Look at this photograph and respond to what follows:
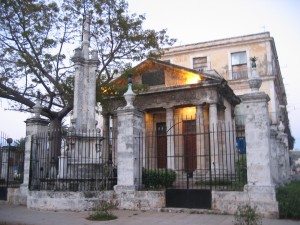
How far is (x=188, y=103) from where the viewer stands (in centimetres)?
2081

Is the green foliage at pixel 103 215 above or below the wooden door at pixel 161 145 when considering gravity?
below

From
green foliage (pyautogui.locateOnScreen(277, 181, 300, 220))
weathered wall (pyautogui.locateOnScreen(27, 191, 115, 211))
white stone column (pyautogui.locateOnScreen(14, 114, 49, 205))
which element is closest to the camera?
green foliage (pyautogui.locateOnScreen(277, 181, 300, 220))

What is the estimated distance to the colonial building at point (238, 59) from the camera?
92.9 ft

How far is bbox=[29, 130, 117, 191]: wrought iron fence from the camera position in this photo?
10.9 m

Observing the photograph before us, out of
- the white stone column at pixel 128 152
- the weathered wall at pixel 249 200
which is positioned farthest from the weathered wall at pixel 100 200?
the weathered wall at pixel 249 200

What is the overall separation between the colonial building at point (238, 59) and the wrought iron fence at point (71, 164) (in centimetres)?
1757

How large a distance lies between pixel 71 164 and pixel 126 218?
10.9 feet

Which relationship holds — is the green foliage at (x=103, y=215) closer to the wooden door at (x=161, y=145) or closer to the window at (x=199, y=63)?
the wooden door at (x=161, y=145)

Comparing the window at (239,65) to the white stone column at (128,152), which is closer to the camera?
the white stone column at (128,152)

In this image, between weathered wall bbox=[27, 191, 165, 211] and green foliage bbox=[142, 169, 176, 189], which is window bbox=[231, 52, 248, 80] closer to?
green foliage bbox=[142, 169, 176, 189]

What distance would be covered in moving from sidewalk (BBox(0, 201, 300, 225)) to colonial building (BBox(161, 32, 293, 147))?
771 inches

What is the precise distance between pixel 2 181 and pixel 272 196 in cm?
1166

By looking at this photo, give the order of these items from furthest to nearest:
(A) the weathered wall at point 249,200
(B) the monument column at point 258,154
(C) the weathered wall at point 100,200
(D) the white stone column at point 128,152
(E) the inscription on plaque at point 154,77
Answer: (E) the inscription on plaque at point 154,77
(D) the white stone column at point 128,152
(C) the weathered wall at point 100,200
(B) the monument column at point 258,154
(A) the weathered wall at point 249,200

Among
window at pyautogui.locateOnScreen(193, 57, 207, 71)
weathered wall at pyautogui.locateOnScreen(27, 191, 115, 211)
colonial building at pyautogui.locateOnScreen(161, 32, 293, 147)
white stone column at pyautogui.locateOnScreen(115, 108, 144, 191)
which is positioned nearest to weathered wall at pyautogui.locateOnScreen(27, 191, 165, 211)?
weathered wall at pyautogui.locateOnScreen(27, 191, 115, 211)
